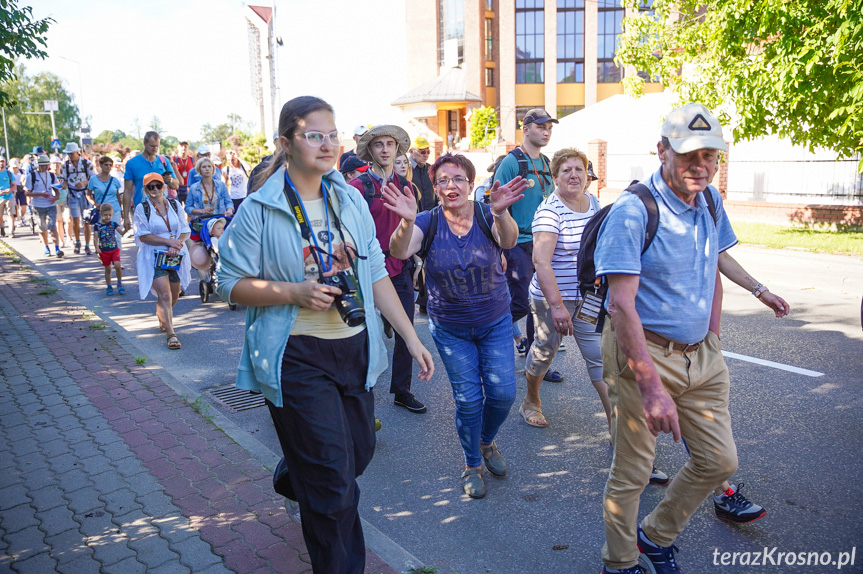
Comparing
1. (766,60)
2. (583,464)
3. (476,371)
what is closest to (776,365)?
(583,464)

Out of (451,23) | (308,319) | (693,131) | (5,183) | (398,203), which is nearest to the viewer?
(693,131)

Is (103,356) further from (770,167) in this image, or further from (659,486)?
(770,167)

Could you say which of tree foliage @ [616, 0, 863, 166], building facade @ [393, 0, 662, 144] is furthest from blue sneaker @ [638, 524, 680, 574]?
building facade @ [393, 0, 662, 144]

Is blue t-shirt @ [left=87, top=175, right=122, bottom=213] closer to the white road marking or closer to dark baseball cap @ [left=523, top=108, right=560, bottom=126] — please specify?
dark baseball cap @ [left=523, top=108, right=560, bottom=126]

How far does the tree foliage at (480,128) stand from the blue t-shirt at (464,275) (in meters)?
40.2

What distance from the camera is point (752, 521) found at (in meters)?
3.82

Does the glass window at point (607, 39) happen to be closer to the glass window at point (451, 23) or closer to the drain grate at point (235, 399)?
the glass window at point (451, 23)

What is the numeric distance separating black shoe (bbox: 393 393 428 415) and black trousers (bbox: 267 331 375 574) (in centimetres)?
270

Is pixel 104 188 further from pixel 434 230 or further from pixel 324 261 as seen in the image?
pixel 324 261

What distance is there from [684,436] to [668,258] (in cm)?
81

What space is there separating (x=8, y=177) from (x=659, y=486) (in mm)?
19275

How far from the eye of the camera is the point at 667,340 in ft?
10.1

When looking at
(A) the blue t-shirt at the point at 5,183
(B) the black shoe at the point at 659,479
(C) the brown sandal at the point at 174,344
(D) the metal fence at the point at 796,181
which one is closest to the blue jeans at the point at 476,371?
(B) the black shoe at the point at 659,479

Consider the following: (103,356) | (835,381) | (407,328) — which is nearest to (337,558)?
(407,328)
